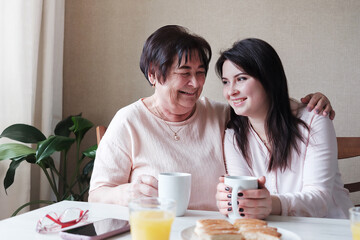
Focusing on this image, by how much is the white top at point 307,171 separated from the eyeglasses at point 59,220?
1.83 ft

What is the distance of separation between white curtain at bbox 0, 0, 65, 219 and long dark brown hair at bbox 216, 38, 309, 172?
125cm

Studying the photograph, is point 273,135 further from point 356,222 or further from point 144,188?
point 356,222

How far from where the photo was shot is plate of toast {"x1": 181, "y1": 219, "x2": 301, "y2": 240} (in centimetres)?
71

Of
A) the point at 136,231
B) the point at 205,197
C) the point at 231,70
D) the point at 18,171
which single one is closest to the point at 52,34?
the point at 18,171

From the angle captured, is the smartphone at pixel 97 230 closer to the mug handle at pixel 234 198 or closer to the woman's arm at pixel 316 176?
the mug handle at pixel 234 198

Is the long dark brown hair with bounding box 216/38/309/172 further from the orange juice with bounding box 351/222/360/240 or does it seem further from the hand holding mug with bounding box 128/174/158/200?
the orange juice with bounding box 351/222/360/240

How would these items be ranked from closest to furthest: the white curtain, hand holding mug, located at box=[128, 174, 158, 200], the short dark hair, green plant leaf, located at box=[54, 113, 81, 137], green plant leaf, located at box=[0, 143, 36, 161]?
hand holding mug, located at box=[128, 174, 158, 200] → the short dark hair → green plant leaf, located at box=[0, 143, 36, 161] → the white curtain → green plant leaf, located at box=[54, 113, 81, 137]

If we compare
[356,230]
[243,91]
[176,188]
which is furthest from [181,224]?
[243,91]

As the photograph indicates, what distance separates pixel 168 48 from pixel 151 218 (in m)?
0.86

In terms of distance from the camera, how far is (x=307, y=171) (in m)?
1.25

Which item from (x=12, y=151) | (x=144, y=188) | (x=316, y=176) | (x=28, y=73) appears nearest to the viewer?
(x=144, y=188)

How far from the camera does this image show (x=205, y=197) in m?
1.34

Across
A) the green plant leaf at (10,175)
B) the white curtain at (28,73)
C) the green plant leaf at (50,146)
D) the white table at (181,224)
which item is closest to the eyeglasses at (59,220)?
the white table at (181,224)

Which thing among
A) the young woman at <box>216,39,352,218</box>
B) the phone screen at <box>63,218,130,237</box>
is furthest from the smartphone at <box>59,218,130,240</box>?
the young woman at <box>216,39,352,218</box>
